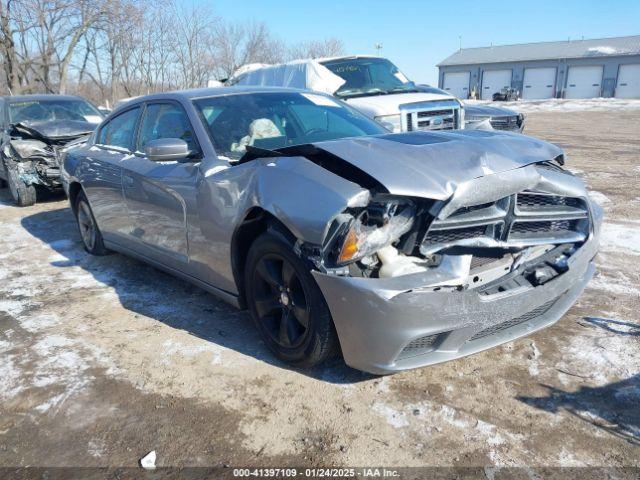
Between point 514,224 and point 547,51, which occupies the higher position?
point 547,51

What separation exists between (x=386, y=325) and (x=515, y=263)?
85 centimetres

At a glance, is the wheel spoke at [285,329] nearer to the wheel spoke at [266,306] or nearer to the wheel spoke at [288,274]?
the wheel spoke at [266,306]

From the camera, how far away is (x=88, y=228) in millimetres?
5570

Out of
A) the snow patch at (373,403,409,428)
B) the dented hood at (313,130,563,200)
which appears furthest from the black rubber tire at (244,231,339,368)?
the dented hood at (313,130,563,200)

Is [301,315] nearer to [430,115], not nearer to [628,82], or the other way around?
[430,115]

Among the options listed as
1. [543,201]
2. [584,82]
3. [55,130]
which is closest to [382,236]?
[543,201]

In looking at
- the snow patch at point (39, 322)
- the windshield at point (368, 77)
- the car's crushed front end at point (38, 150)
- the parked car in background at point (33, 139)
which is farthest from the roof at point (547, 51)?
the snow patch at point (39, 322)

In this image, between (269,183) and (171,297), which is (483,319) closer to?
(269,183)

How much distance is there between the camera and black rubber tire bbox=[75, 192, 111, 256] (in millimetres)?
5332

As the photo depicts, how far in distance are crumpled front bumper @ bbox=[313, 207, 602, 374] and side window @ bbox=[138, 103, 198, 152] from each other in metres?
1.80

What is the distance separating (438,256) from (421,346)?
0.47 metres

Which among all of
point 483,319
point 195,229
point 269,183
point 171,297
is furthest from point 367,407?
point 171,297

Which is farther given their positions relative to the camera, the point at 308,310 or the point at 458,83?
the point at 458,83

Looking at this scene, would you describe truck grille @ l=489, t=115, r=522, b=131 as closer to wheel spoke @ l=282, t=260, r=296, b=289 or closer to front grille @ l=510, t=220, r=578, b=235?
front grille @ l=510, t=220, r=578, b=235
